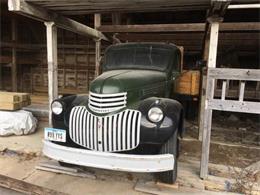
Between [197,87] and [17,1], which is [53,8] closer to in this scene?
[17,1]

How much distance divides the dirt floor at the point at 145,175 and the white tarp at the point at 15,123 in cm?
26

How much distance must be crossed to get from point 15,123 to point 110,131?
2658 millimetres

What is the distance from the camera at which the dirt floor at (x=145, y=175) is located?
2943 mm

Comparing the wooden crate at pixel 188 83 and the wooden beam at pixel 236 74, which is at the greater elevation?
the wooden beam at pixel 236 74

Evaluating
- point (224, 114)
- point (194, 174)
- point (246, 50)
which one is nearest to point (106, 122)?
point (194, 174)

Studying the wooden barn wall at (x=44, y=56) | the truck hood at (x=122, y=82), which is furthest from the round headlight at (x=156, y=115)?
the wooden barn wall at (x=44, y=56)

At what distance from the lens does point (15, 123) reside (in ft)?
14.8

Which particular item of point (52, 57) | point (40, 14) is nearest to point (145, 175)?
point (52, 57)

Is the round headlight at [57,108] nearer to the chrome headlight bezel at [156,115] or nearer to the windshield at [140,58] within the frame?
the chrome headlight bezel at [156,115]

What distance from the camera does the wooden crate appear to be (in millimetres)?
4426

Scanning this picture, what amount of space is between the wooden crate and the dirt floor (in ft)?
3.16

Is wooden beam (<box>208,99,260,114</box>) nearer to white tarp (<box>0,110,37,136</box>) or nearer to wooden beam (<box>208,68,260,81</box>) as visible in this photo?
wooden beam (<box>208,68,260,81</box>)

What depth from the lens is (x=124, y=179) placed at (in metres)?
3.20

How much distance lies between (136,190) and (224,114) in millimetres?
4432
